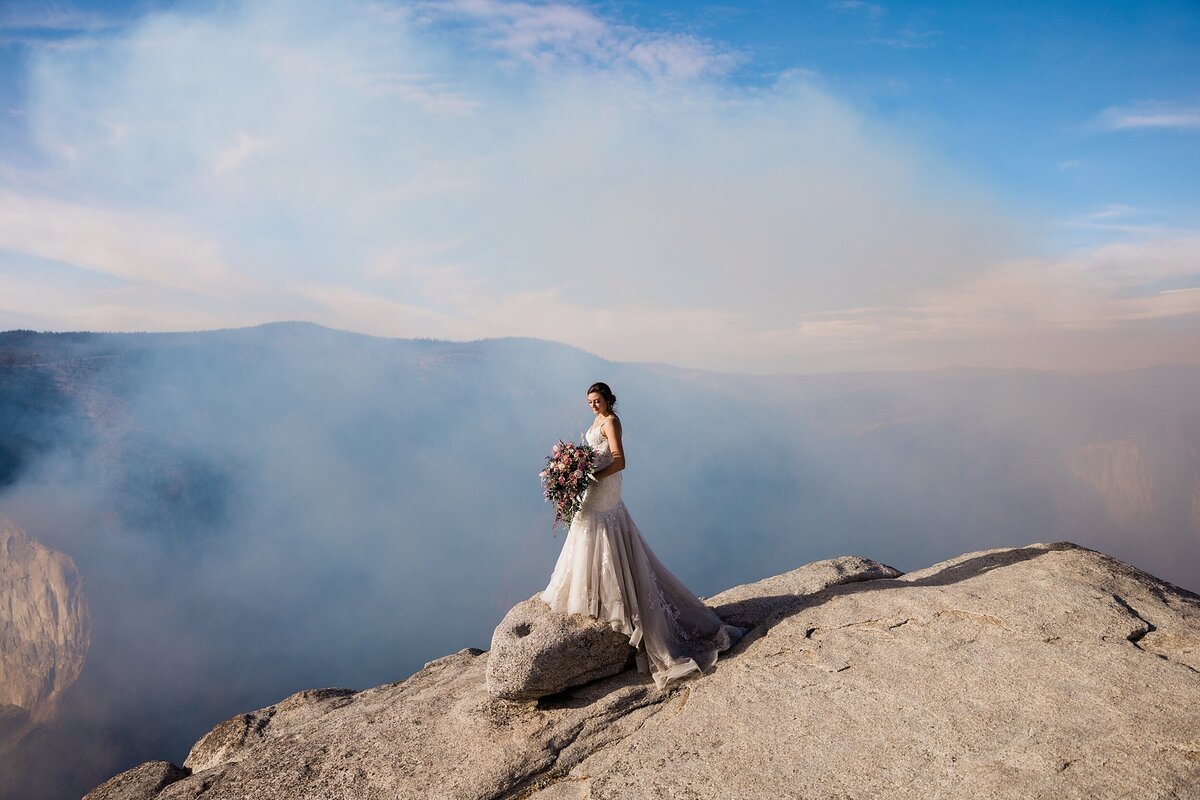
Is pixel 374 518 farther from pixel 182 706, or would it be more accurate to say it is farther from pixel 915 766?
pixel 915 766

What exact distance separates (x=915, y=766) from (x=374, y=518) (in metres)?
57.6

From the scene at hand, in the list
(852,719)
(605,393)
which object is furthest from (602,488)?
(852,719)

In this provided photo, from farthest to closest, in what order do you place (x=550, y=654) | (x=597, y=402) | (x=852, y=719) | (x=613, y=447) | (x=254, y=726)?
(x=254, y=726), (x=597, y=402), (x=613, y=447), (x=550, y=654), (x=852, y=719)

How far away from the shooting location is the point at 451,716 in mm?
6781

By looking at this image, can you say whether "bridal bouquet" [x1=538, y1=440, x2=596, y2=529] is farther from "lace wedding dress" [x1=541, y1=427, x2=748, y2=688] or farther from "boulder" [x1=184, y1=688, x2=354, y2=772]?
"boulder" [x1=184, y1=688, x2=354, y2=772]

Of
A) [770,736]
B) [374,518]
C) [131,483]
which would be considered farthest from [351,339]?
[770,736]

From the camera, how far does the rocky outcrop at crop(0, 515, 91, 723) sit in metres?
29.0

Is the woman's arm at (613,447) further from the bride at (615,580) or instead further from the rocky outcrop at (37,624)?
the rocky outcrop at (37,624)

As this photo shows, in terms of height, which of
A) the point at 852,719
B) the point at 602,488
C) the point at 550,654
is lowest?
the point at 852,719

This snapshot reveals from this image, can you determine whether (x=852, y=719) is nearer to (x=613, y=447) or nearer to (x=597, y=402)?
(x=613, y=447)

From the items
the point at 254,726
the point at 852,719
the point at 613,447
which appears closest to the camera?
the point at 852,719

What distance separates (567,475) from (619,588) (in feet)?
→ 4.55

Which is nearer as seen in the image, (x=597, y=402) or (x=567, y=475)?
(x=567, y=475)

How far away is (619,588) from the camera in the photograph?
6.78 metres
